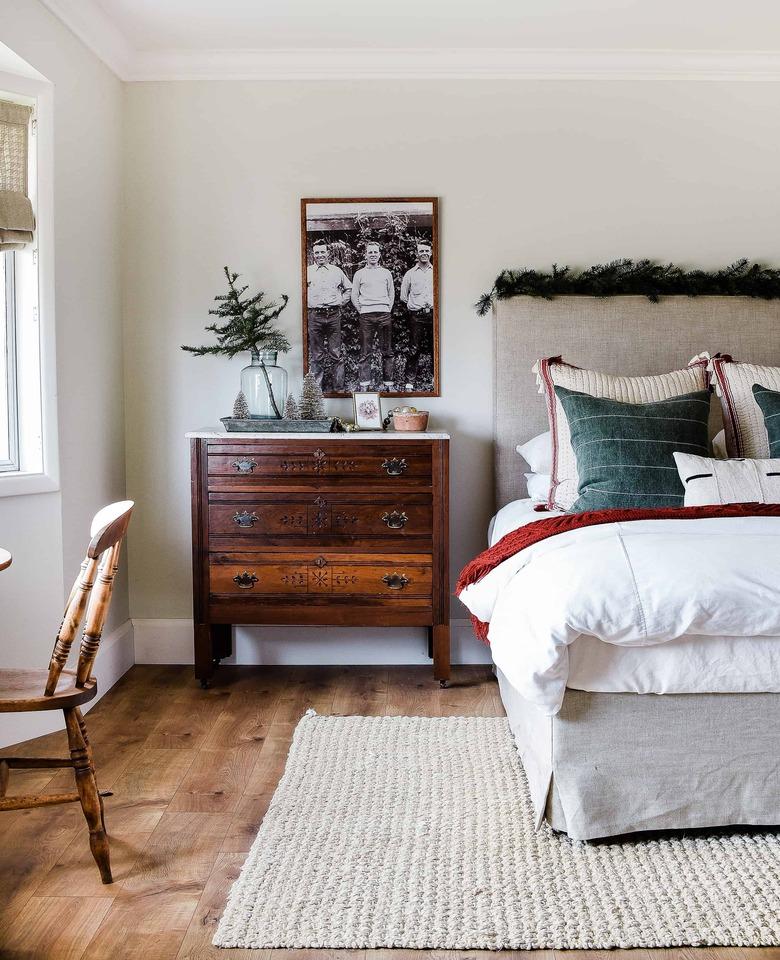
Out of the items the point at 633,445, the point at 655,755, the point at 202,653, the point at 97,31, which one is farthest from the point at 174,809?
the point at 97,31

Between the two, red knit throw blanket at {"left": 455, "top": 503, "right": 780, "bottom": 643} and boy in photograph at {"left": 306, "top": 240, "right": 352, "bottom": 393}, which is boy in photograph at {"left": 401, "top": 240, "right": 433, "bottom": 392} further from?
red knit throw blanket at {"left": 455, "top": 503, "right": 780, "bottom": 643}

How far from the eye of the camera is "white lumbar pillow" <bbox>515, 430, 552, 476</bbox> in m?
3.30

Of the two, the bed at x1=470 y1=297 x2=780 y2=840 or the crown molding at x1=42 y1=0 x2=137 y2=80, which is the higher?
the crown molding at x1=42 y1=0 x2=137 y2=80

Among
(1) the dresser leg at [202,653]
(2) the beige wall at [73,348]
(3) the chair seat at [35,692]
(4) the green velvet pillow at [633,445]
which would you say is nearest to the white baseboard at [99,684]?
(2) the beige wall at [73,348]

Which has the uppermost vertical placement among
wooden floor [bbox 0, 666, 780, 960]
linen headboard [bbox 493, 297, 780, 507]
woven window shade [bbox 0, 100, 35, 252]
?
woven window shade [bbox 0, 100, 35, 252]

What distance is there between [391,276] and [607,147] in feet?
3.58

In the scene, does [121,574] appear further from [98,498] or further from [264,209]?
[264,209]

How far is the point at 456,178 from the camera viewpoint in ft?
12.0

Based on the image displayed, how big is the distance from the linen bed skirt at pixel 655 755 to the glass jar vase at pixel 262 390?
1928 mm

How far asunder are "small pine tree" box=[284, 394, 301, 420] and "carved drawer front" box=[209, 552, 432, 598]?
613mm

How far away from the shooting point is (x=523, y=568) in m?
2.28

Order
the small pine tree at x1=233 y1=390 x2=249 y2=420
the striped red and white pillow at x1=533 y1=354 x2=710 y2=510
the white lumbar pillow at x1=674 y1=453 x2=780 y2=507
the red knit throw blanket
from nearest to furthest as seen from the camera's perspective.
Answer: the red knit throw blanket < the white lumbar pillow at x1=674 y1=453 x2=780 y2=507 < the striped red and white pillow at x1=533 y1=354 x2=710 y2=510 < the small pine tree at x1=233 y1=390 x2=249 y2=420

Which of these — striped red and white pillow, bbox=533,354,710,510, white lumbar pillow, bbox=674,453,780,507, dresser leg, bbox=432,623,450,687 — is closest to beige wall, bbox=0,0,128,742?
dresser leg, bbox=432,623,450,687

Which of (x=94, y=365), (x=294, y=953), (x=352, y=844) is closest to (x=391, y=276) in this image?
(x=94, y=365)
